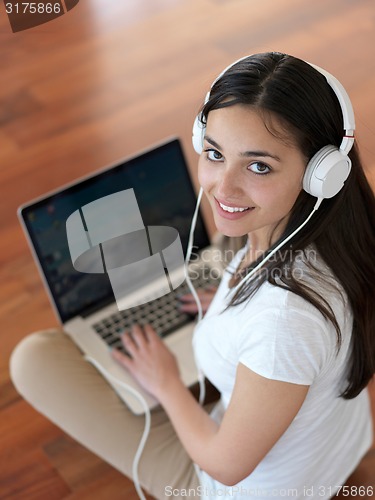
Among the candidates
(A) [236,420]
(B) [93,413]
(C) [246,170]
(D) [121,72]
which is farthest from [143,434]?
(D) [121,72]

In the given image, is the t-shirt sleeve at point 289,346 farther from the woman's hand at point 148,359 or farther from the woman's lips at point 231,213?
the woman's hand at point 148,359

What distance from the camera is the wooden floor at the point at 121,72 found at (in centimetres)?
199

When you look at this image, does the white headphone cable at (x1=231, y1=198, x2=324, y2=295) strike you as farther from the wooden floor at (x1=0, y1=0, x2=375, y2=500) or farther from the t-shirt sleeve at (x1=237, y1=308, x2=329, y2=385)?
the wooden floor at (x1=0, y1=0, x2=375, y2=500)

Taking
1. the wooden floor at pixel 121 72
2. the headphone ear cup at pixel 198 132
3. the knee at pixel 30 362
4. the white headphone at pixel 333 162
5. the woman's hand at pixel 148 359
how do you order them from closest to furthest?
the white headphone at pixel 333 162 → the headphone ear cup at pixel 198 132 → the woman's hand at pixel 148 359 → the knee at pixel 30 362 → the wooden floor at pixel 121 72

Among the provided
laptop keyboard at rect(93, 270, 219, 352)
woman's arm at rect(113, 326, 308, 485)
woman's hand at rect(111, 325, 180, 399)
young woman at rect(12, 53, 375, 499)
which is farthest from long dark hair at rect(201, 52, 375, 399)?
laptop keyboard at rect(93, 270, 219, 352)

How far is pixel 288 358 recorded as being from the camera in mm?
901

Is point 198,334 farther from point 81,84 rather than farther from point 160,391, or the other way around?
point 81,84

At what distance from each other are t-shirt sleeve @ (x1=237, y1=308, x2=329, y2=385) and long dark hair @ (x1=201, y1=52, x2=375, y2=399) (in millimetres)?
26

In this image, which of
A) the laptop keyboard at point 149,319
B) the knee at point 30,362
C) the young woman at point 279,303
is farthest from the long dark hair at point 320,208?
the knee at point 30,362

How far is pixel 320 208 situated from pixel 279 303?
0.12m

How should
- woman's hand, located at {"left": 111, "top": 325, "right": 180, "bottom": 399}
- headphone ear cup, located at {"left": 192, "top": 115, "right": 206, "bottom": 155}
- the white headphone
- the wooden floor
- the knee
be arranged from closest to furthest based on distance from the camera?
the white headphone, headphone ear cup, located at {"left": 192, "top": 115, "right": 206, "bottom": 155}, woman's hand, located at {"left": 111, "top": 325, "right": 180, "bottom": 399}, the knee, the wooden floor

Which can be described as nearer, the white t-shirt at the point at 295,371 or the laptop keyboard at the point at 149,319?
the white t-shirt at the point at 295,371

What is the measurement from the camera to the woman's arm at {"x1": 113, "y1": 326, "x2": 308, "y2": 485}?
920mm

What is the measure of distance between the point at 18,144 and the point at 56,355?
911 mm
